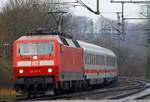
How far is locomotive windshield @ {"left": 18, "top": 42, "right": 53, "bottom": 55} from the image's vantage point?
2830 cm

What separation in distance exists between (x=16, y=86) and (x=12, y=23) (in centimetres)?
2489

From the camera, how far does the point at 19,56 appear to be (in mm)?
28281

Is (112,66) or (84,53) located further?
(112,66)

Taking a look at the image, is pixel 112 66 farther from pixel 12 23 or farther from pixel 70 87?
pixel 70 87

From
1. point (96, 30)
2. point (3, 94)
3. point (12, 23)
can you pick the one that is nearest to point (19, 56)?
point (3, 94)

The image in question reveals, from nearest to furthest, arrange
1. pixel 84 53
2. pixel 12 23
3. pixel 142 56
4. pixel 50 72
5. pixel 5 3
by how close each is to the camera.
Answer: pixel 50 72, pixel 84 53, pixel 12 23, pixel 5 3, pixel 142 56

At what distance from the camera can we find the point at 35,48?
93.4ft

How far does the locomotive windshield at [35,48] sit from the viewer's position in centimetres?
2830

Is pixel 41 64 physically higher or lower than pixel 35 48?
lower

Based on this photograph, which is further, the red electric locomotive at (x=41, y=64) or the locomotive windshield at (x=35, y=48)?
the locomotive windshield at (x=35, y=48)

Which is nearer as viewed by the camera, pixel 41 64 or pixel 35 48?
pixel 41 64

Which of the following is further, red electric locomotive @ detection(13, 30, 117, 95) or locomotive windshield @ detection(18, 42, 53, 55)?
locomotive windshield @ detection(18, 42, 53, 55)

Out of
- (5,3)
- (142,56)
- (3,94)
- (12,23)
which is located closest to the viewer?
(3,94)

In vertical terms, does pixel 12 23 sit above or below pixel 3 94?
above
